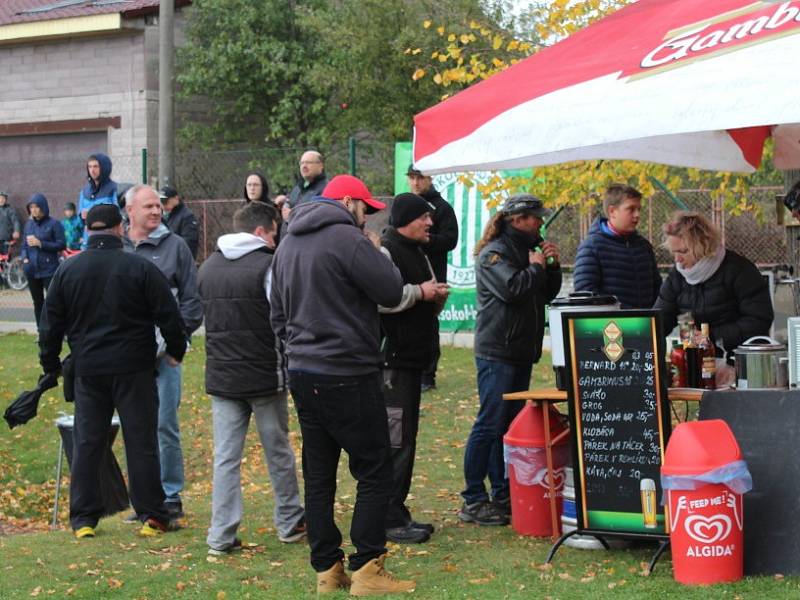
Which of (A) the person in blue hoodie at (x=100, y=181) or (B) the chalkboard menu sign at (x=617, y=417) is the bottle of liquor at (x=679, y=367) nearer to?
(B) the chalkboard menu sign at (x=617, y=417)

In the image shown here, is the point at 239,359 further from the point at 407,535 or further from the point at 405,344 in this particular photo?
the point at 407,535

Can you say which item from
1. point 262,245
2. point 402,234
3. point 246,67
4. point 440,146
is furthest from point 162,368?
point 246,67

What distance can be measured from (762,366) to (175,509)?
381cm

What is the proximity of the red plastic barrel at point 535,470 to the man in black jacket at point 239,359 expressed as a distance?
1.28 meters

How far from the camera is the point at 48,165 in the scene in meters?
27.2

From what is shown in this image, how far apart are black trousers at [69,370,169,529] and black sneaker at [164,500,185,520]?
263mm

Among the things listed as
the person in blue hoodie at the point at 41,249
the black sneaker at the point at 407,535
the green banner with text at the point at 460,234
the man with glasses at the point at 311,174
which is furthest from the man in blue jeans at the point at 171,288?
the person in blue hoodie at the point at 41,249

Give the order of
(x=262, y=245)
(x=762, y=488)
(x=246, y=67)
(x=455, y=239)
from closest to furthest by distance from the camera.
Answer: (x=762, y=488) < (x=262, y=245) < (x=455, y=239) < (x=246, y=67)

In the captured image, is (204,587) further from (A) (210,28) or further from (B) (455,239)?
(A) (210,28)

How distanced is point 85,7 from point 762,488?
23.5 meters

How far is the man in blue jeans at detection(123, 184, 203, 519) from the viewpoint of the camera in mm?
8227

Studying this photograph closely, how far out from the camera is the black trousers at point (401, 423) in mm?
7234

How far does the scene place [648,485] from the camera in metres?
6.59

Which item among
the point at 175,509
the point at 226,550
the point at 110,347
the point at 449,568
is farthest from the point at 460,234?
the point at 449,568
